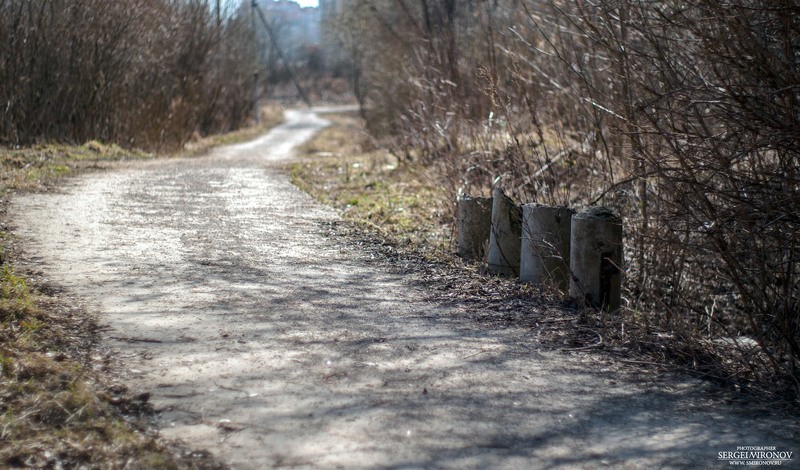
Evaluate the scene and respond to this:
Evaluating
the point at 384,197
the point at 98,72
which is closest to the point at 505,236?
the point at 384,197

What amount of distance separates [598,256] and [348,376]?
94.7 inches

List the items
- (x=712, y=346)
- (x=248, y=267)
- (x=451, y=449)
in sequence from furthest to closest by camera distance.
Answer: (x=248, y=267)
(x=712, y=346)
(x=451, y=449)

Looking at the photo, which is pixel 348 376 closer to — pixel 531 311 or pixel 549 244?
pixel 531 311

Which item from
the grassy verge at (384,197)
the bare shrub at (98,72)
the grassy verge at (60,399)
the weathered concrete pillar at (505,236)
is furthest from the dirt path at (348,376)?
the bare shrub at (98,72)

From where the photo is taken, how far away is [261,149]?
26.7 metres

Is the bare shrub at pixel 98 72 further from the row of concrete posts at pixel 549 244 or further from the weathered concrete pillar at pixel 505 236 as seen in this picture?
the weathered concrete pillar at pixel 505 236

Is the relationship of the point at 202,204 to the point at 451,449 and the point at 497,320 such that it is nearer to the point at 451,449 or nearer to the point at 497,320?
the point at 497,320

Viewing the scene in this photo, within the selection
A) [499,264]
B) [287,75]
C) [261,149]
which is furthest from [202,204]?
[287,75]

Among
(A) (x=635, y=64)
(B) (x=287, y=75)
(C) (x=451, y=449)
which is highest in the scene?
(B) (x=287, y=75)

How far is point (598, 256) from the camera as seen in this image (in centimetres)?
615

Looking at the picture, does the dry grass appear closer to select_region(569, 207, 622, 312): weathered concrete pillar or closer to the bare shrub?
select_region(569, 207, 622, 312): weathered concrete pillar

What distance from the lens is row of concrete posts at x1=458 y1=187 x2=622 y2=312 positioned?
20.2 feet

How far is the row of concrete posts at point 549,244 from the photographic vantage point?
6.16m

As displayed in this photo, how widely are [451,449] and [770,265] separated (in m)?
2.45
